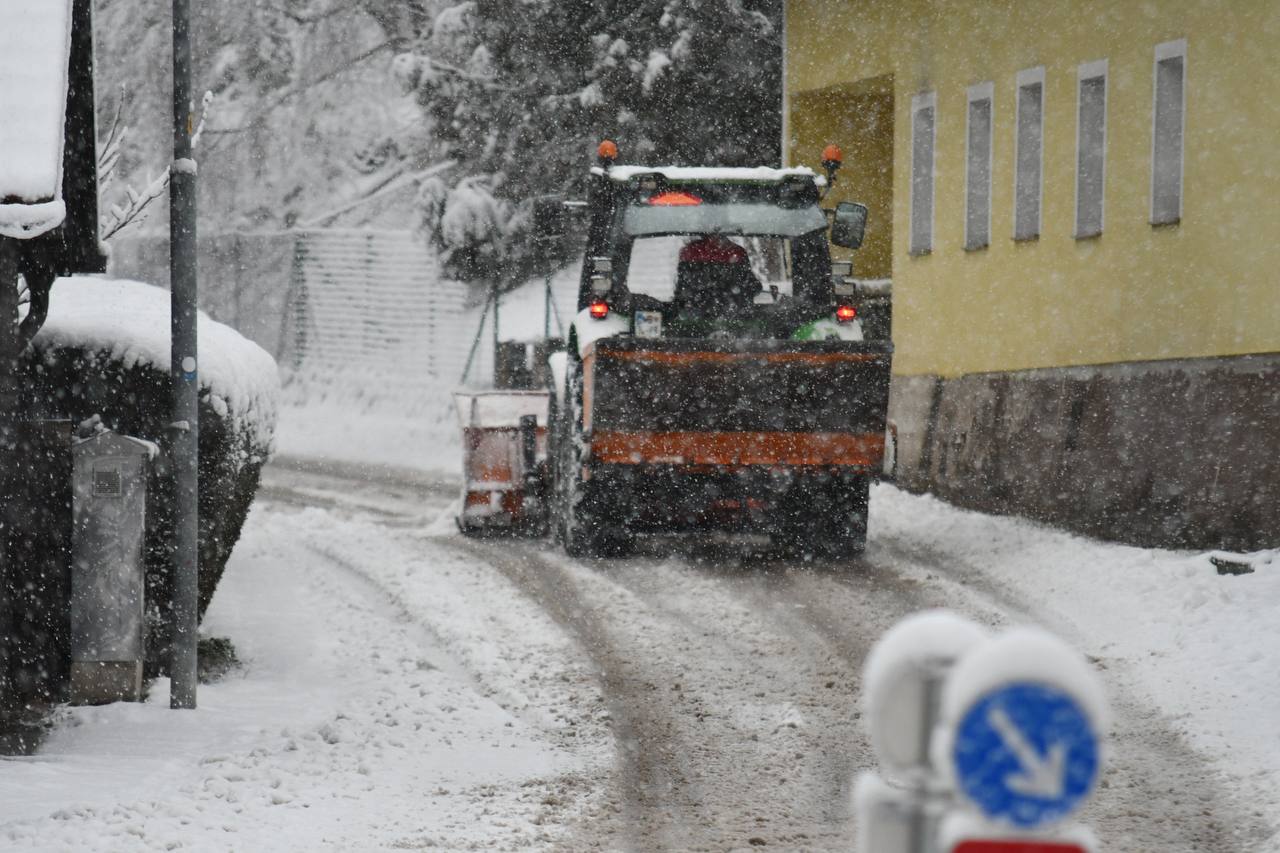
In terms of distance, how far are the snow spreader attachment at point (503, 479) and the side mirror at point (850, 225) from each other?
3.44 meters

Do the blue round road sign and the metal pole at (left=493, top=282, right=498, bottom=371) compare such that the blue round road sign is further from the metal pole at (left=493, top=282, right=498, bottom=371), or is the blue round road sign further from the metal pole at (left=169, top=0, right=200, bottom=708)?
the metal pole at (left=493, top=282, right=498, bottom=371)

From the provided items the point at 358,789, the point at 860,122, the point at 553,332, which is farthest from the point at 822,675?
the point at 553,332

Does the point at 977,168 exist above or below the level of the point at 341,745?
above

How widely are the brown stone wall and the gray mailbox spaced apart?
6817 mm

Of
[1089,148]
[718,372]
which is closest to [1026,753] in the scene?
[718,372]

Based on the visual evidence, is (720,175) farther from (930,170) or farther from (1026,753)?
(1026,753)

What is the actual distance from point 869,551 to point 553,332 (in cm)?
1385

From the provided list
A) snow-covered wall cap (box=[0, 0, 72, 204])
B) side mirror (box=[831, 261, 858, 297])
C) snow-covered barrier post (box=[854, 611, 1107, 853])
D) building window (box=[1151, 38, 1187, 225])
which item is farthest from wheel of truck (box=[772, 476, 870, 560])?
snow-covered barrier post (box=[854, 611, 1107, 853])

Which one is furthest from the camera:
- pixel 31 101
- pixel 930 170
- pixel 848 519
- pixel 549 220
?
pixel 930 170

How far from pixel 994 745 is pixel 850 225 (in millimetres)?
11155

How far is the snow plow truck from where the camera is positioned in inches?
493

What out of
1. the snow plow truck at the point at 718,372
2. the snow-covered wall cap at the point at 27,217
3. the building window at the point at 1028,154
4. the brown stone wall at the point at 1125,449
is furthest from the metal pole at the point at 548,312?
the snow-covered wall cap at the point at 27,217

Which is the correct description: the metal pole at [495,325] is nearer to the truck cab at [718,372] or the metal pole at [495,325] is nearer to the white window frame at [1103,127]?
the truck cab at [718,372]

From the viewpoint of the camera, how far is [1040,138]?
54.1 ft
